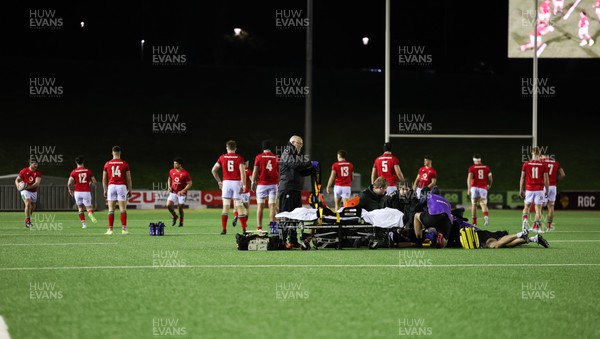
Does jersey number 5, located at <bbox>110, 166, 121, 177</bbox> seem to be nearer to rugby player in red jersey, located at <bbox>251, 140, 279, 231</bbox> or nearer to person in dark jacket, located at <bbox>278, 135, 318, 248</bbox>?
rugby player in red jersey, located at <bbox>251, 140, 279, 231</bbox>

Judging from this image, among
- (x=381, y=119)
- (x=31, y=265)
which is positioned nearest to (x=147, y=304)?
(x=31, y=265)

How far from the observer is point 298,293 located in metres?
9.53

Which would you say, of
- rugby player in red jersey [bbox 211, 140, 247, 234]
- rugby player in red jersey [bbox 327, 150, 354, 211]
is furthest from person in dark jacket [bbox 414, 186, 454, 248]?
rugby player in red jersey [bbox 327, 150, 354, 211]

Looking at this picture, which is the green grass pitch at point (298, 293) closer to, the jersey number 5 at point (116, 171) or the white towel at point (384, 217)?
the white towel at point (384, 217)

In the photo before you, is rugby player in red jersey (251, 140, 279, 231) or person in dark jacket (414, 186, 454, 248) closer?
Result: person in dark jacket (414, 186, 454, 248)

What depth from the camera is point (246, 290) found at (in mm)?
9805

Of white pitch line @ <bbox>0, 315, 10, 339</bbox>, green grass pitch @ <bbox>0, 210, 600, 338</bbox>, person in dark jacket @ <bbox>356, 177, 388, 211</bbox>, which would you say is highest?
person in dark jacket @ <bbox>356, 177, 388, 211</bbox>

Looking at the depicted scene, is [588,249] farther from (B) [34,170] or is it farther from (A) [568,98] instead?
(A) [568,98]

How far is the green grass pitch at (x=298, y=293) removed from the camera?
7.41 metres

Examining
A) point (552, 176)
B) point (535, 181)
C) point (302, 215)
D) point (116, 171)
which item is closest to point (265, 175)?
point (116, 171)

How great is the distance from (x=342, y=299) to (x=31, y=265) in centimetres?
560

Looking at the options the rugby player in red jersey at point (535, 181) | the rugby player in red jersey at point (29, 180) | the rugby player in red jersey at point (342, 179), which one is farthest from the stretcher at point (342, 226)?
the rugby player in red jersey at point (29, 180)

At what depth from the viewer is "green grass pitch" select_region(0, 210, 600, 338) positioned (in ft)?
24.3

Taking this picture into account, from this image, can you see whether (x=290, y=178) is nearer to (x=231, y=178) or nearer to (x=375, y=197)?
(x=375, y=197)
